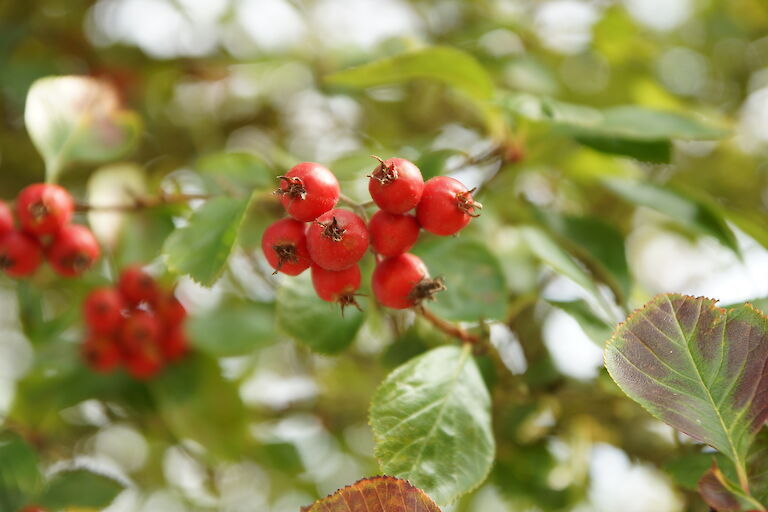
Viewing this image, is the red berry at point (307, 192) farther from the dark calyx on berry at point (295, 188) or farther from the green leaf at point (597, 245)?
the green leaf at point (597, 245)

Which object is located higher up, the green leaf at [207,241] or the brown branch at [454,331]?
the green leaf at [207,241]

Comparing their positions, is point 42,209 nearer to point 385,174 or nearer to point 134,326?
point 134,326

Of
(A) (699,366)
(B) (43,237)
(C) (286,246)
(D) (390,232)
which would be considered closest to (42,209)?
(B) (43,237)

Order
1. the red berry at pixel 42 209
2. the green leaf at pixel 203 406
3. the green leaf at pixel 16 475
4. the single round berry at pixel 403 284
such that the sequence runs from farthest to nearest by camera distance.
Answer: the green leaf at pixel 203 406, the green leaf at pixel 16 475, the red berry at pixel 42 209, the single round berry at pixel 403 284

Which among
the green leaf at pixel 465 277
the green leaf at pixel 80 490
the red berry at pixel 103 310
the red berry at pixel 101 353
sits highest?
the green leaf at pixel 465 277

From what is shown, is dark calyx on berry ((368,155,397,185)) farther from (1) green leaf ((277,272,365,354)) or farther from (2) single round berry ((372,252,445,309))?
(1) green leaf ((277,272,365,354))

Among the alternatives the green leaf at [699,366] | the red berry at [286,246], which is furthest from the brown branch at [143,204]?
the green leaf at [699,366]

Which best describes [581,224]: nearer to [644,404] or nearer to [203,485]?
[644,404]
